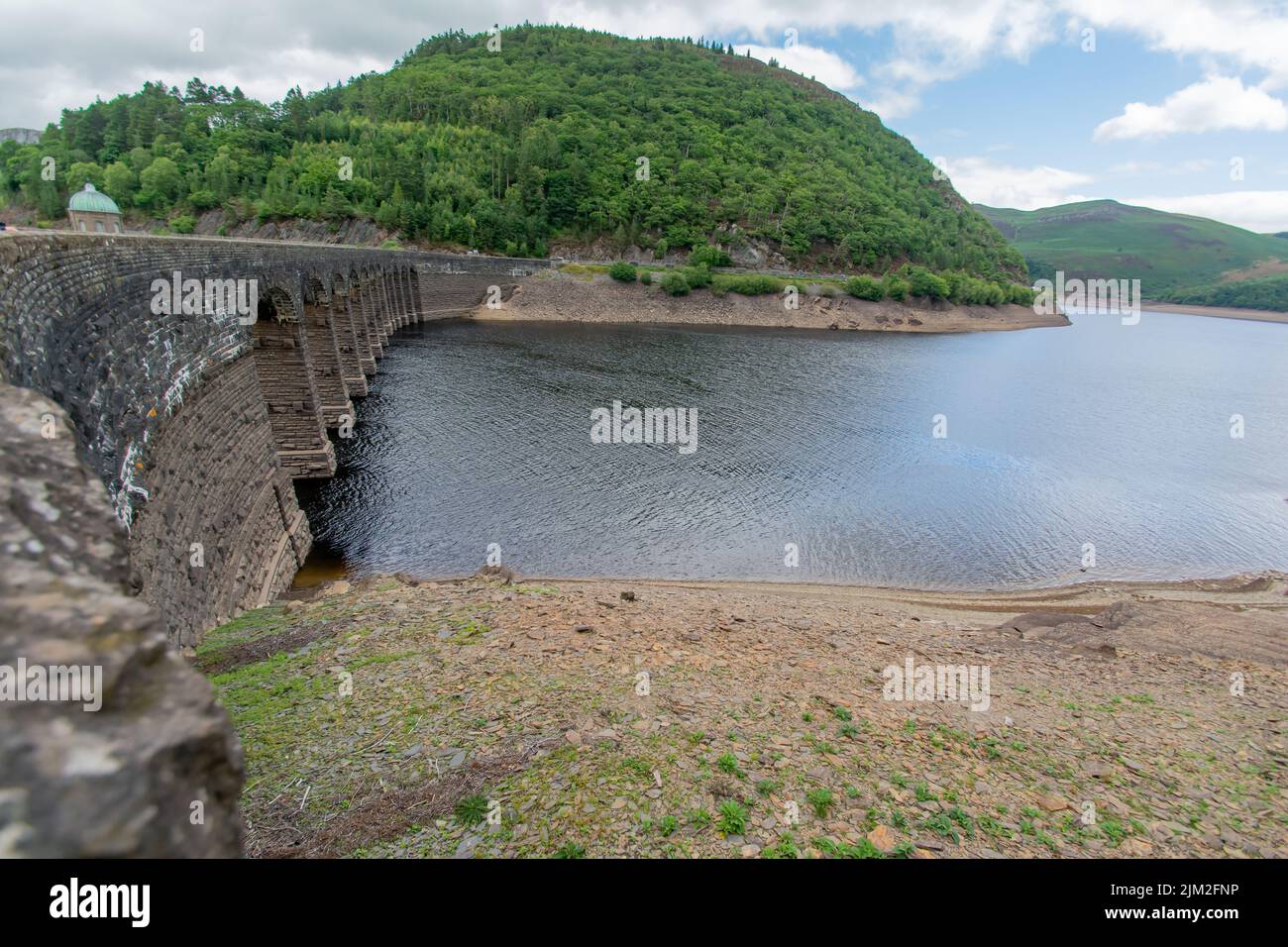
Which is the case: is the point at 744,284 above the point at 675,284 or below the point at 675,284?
above

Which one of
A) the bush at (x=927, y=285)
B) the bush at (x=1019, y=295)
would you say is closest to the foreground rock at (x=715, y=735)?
the bush at (x=927, y=285)

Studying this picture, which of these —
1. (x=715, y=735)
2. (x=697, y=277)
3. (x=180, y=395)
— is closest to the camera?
(x=715, y=735)

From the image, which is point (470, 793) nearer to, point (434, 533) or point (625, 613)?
point (625, 613)

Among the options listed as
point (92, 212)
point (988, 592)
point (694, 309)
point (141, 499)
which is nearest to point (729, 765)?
point (141, 499)

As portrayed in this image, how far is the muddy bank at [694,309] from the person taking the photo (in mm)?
82938

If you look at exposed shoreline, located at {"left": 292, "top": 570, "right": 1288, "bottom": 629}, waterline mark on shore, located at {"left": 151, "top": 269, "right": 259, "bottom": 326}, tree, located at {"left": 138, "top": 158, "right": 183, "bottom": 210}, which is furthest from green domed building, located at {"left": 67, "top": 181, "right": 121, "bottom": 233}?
tree, located at {"left": 138, "top": 158, "right": 183, "bottom": 210}

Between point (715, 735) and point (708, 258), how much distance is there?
93.5m

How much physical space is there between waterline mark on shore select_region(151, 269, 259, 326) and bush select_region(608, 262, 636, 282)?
7079 cm

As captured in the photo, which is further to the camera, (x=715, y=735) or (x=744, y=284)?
(x=744, y=284)

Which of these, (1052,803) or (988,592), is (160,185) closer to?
(988,592)

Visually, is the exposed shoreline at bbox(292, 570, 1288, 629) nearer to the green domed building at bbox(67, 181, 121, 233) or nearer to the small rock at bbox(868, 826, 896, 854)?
the small rock at bbox(868, 826, 896, 854)

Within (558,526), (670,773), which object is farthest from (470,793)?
(558,526)

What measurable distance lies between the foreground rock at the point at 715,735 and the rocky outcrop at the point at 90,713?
5458 millimetres

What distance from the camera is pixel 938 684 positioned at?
13055 mm
